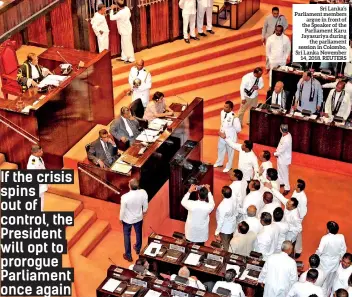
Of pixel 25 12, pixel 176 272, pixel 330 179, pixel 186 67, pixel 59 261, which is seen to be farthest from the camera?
pixel 186 67

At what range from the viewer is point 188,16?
17531 mm

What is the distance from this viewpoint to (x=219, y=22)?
1855 cm

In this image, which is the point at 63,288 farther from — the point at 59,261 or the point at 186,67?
the point at 186,67

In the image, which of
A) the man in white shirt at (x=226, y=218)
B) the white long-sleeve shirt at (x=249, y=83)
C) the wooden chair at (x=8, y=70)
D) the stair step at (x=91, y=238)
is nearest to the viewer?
the man in white shirt at (x=226, y=218)

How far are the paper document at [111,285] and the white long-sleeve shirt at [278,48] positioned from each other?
6677mm

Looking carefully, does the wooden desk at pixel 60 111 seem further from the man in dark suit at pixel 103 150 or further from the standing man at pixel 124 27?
the standing man at pixel 124 27

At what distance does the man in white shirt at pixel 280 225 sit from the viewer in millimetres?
12000

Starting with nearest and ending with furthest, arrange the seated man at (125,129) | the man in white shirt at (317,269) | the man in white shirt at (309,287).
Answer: the man in white shirt at (309,287) < the man in white shirt at (317,269) < the seated man at (125,129)

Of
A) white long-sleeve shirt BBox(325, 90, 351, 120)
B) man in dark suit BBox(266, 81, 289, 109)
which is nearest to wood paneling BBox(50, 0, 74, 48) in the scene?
man in dark suit BBox(266, 81, 289, 109)

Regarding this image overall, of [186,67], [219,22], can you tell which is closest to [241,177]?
[186,67]

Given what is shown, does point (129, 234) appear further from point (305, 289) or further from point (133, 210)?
point (305, 289)

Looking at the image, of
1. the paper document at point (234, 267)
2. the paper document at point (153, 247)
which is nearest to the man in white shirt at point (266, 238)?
the paper document at point (234, 267)

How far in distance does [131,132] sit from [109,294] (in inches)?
141

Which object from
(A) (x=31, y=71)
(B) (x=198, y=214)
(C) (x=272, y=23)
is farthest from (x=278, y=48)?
(B) (x=198, y=214)
